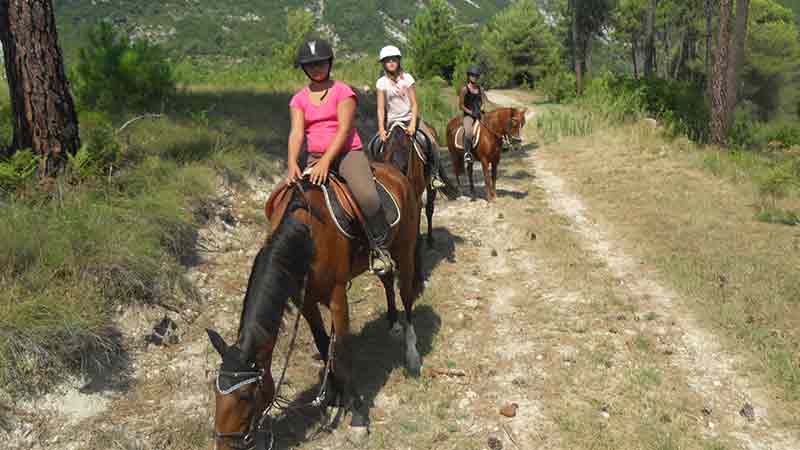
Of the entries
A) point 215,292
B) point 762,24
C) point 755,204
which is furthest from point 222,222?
point 762,24

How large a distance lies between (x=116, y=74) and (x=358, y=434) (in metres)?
10.00

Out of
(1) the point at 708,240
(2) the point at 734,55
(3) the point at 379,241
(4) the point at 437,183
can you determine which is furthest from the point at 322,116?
(2) the point at 734,55

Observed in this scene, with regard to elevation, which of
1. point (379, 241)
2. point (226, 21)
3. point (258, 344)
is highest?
point (226, 21)

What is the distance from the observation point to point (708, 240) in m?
8.45

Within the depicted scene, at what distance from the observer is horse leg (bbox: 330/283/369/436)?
4.54 metres

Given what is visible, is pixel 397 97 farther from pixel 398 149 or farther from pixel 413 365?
pixel 413 365

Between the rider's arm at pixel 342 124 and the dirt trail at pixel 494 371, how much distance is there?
2338mm

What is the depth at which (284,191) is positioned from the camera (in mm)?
4695

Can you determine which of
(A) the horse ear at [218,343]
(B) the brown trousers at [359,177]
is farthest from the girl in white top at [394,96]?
(A) the horse ear at [218,343]

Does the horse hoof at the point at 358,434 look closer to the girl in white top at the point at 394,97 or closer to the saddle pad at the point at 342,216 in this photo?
the saddle pad at the point at 342,216

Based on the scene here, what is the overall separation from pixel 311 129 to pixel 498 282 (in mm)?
4161

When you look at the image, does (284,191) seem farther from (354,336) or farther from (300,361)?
(354,336)

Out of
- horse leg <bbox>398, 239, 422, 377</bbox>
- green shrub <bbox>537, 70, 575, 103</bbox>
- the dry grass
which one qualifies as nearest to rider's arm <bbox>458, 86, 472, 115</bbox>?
the dry grass

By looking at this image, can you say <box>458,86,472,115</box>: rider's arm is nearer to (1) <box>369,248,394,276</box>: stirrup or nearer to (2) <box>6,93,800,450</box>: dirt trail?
(2) <box>6,93,800,450</box>: dirt trail
